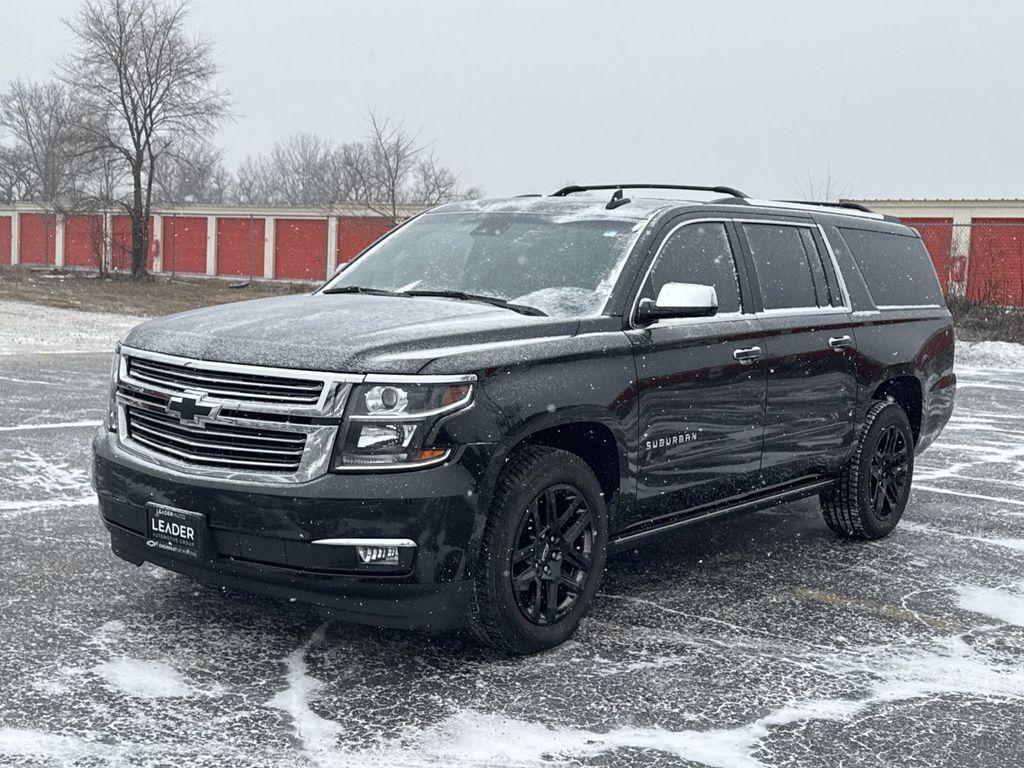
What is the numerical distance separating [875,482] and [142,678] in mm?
4366

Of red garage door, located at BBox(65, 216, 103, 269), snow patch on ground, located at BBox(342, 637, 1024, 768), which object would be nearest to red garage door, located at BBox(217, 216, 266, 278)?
red garage door, located at BBox(65, 216, 103, 269)

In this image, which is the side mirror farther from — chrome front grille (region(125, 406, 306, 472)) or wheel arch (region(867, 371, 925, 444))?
wheel arch (region(867, 371, 925, 444))

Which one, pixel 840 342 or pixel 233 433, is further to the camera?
pixel 840 342

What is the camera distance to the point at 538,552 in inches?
194

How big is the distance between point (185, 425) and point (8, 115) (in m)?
107

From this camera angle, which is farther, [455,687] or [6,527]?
[6,527]

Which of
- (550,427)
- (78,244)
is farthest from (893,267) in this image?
(78,244)

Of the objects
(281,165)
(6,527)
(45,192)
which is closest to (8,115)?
(45,192)

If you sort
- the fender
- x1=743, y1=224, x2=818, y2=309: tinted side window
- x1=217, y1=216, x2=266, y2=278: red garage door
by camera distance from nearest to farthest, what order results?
1. the fender
2. x1=743, y1=224, x2=818, y2=309: tinted side window
3. x1=217, y1=216, x2=266, y2=278: red garage door

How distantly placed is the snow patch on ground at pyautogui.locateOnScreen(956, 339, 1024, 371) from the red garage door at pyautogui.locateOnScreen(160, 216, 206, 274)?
1568 inches

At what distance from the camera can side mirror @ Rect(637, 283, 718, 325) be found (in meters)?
5.36

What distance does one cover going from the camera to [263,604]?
18.2 feet

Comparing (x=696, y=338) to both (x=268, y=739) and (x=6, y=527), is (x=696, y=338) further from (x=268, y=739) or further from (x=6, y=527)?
(x=6, y=527)

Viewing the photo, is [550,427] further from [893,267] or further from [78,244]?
[78,244]
